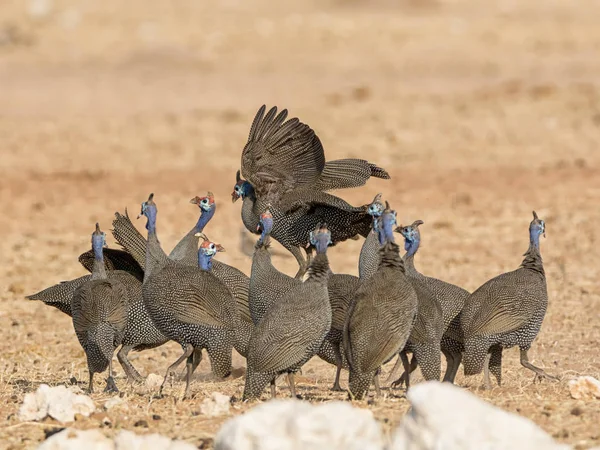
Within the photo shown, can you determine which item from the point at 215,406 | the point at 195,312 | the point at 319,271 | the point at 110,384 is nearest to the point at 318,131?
the point at 110,384

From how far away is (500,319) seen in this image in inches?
285

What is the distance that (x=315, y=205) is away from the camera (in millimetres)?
8820

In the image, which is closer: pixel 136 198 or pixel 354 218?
pixel 354 218

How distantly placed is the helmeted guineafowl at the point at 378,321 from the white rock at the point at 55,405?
1.33m

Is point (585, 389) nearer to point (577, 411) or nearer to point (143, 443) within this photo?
point (577, 411)

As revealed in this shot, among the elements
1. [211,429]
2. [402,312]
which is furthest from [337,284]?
[211,429]

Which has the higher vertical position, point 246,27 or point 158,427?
point 246,27

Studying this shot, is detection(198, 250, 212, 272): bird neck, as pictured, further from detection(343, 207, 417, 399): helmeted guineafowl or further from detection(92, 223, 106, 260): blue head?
detection(343, 207, 417, 399): helmeted guineafowl

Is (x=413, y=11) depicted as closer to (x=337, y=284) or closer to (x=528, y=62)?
(x=528, y=62)

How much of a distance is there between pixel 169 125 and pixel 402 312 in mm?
14871

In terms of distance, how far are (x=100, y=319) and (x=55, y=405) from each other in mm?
1684

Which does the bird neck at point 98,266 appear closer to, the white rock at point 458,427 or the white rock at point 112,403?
the white rock at point 112,403

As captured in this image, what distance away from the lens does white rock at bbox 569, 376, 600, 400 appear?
619 cm

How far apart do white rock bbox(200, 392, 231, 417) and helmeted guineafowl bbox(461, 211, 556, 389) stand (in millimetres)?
1896
